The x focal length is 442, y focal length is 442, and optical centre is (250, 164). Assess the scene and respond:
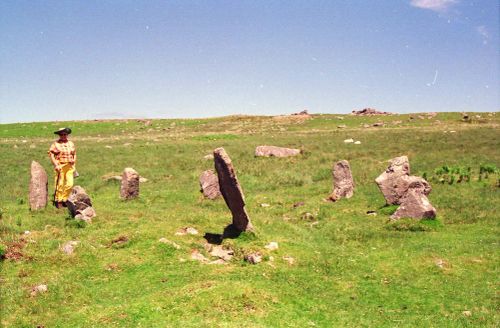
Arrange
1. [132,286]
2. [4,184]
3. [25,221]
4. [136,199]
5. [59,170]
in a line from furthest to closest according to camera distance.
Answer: [4,184] → [136,199] → [59,170] → [25,221] → [132,286]

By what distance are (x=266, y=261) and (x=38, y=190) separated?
14361 millimetres

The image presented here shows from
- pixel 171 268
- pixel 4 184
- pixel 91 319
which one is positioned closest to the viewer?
pixel 91 319

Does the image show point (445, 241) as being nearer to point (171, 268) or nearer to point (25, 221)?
point (171, 268)

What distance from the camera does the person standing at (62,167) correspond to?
24688 millimetres

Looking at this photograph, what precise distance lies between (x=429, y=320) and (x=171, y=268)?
878 cm

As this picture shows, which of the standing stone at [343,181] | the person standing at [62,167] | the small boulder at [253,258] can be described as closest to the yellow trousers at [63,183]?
the person standing at [62,167]

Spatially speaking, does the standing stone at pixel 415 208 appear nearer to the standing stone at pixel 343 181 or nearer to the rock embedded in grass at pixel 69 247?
the standing stone at pixel 343 181

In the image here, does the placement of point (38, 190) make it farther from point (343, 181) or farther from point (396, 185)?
point (396, 185)

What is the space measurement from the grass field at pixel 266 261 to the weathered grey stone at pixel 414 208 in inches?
26.1

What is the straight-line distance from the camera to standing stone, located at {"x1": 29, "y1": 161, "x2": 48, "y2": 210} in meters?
24.1

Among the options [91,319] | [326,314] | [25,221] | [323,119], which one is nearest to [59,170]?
[25,221]

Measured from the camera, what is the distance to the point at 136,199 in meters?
27.1

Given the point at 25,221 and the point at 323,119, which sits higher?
the point at 323,119

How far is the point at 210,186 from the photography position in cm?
2845
